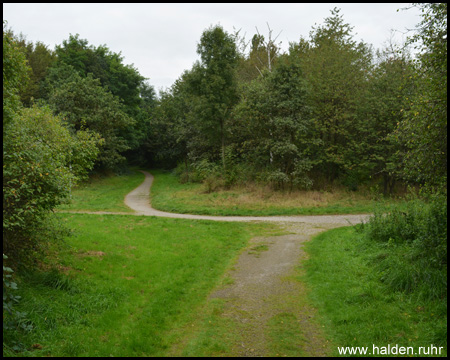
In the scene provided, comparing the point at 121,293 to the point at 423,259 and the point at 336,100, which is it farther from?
the point at 336,100

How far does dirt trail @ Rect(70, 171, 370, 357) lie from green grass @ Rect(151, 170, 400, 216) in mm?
5407

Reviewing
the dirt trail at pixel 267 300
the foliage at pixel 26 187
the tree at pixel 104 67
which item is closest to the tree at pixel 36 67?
the tree at pixel 104 67

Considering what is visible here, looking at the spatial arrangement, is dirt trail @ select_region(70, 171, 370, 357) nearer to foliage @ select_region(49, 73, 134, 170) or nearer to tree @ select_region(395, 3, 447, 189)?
tree @ select_region(395, 3, 447, 189)

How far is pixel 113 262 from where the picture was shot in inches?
357

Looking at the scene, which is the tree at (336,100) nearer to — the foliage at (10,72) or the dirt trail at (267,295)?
the dirt trail at (267,295)

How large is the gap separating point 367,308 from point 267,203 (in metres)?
14.4

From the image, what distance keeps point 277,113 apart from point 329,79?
447cm

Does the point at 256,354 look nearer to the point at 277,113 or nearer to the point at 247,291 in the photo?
the point at 247,291

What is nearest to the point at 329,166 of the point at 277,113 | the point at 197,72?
the point at 277,113

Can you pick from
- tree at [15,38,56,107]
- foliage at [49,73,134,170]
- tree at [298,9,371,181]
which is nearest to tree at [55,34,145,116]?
tree at [15,38,56,107]

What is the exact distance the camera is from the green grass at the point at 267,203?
61.7 feet

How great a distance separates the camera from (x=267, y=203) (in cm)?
2045

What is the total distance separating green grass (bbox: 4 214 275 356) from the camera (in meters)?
5.20

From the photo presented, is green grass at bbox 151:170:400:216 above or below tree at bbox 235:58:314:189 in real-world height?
below
